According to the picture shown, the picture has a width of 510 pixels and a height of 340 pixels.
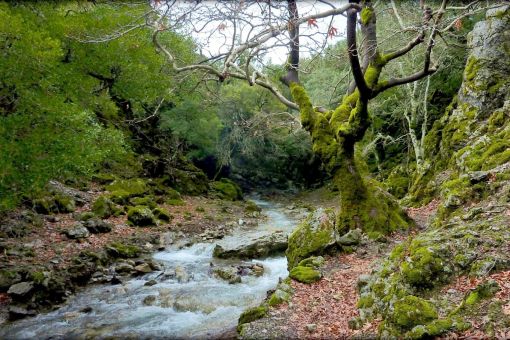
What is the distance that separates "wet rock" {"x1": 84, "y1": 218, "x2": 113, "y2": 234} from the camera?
13297mm

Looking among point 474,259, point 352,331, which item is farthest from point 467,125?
point 352,331

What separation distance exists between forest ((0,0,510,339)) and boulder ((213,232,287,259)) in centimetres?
7

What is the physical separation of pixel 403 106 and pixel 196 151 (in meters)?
14.6

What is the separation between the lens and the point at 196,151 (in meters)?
28.0

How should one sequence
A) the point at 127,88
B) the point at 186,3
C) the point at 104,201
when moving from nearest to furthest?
1. the point at 186,3
2. the point at 104,201
3. the point at 127,88

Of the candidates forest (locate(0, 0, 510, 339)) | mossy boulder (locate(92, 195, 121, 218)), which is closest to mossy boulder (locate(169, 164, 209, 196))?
forest (locate(0, 0, 510, 339))

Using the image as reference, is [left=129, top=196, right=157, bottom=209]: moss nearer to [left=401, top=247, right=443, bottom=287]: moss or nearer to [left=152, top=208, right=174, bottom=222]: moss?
[left=152, top=208, right=174, bottom=222]: moss

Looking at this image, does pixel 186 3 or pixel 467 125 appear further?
pixel 467 125

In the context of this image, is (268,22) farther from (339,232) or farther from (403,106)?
(403,106)

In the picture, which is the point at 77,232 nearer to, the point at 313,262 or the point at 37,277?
the point at 37,277

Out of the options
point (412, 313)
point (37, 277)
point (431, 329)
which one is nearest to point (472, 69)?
point (412, 313)

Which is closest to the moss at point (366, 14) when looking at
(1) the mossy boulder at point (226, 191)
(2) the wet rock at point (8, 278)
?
(2) the wet rock at point (8, 278)

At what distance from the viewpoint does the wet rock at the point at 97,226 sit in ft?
43.6

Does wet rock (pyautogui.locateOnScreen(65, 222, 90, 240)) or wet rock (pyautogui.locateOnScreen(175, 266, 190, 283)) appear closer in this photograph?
wet rock (pyautogui.locateOnScreen(175, 266, 190, 283))
